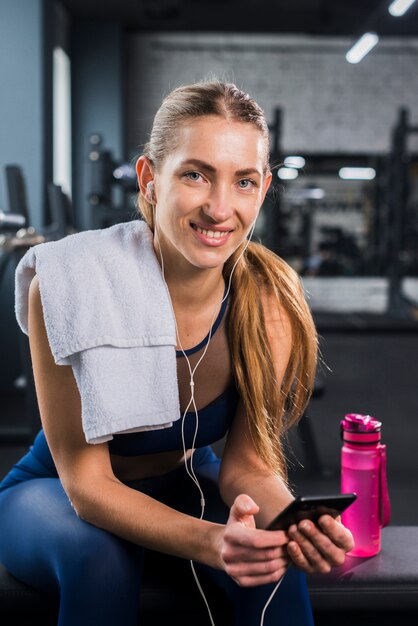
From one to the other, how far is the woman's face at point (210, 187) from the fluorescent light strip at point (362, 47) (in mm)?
7089

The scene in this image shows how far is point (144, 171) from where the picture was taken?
1274mm

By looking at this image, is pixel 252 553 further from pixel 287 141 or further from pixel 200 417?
pixel 287 141

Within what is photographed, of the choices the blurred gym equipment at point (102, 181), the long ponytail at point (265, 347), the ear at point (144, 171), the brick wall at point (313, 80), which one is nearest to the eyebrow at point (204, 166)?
the ear at point (144, 171)

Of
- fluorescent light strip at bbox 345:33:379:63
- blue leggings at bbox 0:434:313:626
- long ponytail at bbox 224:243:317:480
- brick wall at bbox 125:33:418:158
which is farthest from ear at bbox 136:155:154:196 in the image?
brick wall at bbox 125:33:418:158

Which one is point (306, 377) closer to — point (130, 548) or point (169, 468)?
point (169, 468)

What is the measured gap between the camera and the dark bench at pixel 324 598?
128 centimetres

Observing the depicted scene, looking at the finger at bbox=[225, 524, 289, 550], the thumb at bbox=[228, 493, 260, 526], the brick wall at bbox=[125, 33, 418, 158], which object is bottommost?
the finger at bbox=[225, 524, 289, 550]

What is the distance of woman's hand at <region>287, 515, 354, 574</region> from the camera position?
1.01 m

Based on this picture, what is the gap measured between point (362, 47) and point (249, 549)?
8.00 meters

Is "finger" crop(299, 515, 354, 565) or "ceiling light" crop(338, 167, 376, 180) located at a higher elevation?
"ceiling light" crop(338, 167, 376, 180)

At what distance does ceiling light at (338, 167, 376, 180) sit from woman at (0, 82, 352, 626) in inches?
321

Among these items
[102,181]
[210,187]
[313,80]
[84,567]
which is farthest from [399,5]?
[84,567]

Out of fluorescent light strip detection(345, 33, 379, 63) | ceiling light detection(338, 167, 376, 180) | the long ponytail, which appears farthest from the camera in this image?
ceiling light detection(338, 167, 376, 180)

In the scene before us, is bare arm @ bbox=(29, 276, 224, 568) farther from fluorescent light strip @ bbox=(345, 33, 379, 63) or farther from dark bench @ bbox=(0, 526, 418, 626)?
fluorescent light strip @ bbox=(345, 33, 379, 63)
